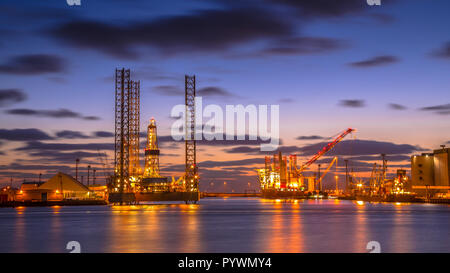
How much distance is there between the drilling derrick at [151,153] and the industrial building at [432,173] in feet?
292

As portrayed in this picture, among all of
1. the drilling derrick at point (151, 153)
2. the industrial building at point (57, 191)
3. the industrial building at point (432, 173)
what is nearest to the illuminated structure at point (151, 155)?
the drilling derrick at point (151, 153)

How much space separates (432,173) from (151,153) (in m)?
95.5

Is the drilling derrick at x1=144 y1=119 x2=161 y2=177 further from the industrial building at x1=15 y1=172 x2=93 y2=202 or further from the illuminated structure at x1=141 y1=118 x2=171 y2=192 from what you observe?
the industrial building at x1=15 y1=172 x2=93 y2=202

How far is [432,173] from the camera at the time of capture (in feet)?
613

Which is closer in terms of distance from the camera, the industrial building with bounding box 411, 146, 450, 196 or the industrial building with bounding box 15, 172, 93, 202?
the industrial building with bounding box 15, 172, 93, 202

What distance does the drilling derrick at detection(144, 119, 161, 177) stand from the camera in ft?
540

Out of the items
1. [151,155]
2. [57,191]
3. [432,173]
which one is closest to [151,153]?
[151,155]

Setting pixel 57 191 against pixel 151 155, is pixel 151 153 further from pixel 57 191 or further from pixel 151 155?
pixel 57 191

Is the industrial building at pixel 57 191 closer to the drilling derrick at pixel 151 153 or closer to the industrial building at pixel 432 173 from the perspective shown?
the drilling derrick at pixel 151 153

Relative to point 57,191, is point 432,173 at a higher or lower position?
higher

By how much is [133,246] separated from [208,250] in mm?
5680

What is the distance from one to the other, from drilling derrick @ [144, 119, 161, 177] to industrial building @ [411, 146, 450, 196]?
89.0m

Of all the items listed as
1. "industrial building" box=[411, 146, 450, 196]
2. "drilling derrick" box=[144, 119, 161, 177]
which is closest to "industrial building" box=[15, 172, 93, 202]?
"drilling derrick" box=[144, 119, 161, 177]
